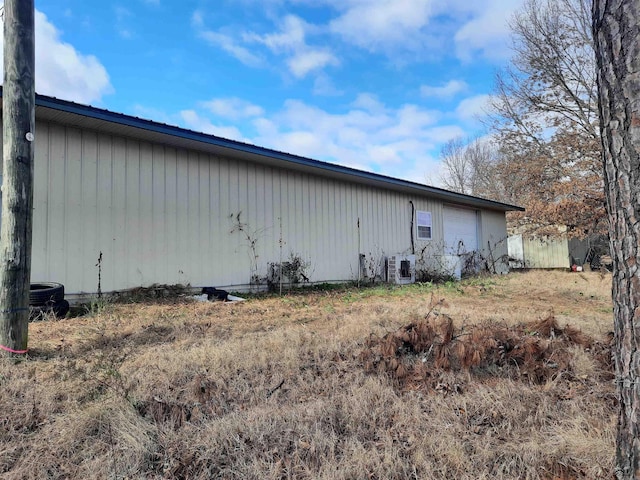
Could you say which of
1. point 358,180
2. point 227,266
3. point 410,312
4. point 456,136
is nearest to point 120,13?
point 227,266

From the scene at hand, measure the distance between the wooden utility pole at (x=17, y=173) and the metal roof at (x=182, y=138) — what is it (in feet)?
6.25

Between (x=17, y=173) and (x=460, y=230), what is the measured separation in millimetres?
12524

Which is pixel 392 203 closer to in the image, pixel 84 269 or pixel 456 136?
pixel 84 269

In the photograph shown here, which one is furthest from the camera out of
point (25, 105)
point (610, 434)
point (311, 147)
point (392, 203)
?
point (311, 147)

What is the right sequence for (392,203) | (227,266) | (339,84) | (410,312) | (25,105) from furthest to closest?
(339,84)
(392,203)
(227,266)
(410,312)
(25,105)

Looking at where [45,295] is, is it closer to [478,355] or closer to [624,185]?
[478,355]

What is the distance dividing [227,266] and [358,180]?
401cm

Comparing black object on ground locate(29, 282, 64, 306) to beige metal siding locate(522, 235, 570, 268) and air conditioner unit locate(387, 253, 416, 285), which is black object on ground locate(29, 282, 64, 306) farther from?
beige metal siding locate(522, 235, 570, 268)

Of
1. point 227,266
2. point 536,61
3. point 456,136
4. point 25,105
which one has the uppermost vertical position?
point 456,136

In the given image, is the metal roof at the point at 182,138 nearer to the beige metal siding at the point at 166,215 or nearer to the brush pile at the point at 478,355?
the beige metal siding at the point at 166,215

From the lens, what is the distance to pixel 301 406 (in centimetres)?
220

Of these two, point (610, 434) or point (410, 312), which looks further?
point (410, 312)

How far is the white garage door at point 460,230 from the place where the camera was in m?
12.5

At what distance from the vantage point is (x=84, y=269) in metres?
5.58
